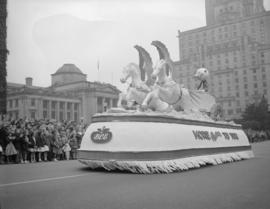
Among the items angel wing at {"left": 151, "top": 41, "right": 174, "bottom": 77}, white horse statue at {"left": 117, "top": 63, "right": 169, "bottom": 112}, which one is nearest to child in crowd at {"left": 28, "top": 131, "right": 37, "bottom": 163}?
white horse statue at {"left": 117, "top": 63, "right": 169, "bottom": 112}

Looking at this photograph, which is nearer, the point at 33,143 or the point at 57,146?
the point at 33,143

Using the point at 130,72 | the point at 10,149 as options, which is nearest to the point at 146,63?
the point at 130,72

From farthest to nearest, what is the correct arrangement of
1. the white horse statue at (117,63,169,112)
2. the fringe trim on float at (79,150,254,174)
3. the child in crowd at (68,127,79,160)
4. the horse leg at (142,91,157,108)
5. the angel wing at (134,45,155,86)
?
the child in crowd at (68,127,79,160) → the angel wing at (134,45,155,86) → the white horse statue at (117,63,169,112) → the horse leg at (142,91,157,108) → the fringe trim on float at (79,150,254,174)

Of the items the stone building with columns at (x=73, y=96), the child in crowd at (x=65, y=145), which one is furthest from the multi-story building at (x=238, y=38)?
the stone building with columns at (x=73, y=96)

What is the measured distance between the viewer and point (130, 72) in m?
7.31

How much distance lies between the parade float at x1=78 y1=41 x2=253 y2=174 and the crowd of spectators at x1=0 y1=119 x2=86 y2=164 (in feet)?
14.6

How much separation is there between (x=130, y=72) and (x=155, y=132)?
6.85ft

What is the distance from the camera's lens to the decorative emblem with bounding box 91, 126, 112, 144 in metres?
5.74

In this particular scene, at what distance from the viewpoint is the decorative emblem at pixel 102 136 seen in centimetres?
574

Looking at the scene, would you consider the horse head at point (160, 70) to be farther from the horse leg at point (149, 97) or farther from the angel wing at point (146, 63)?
the angel wing at point (146, 63)

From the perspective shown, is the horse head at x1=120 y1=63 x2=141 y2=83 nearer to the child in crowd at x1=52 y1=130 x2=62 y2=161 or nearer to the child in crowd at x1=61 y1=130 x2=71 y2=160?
the child in crowd at x1=52 y1=130 x2=62 y2=161

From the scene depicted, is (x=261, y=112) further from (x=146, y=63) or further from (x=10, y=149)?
(x=10, y=149)

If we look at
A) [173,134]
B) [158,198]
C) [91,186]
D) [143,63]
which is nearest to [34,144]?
[143,63]

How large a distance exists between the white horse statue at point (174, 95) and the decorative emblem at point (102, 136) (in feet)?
3.60
